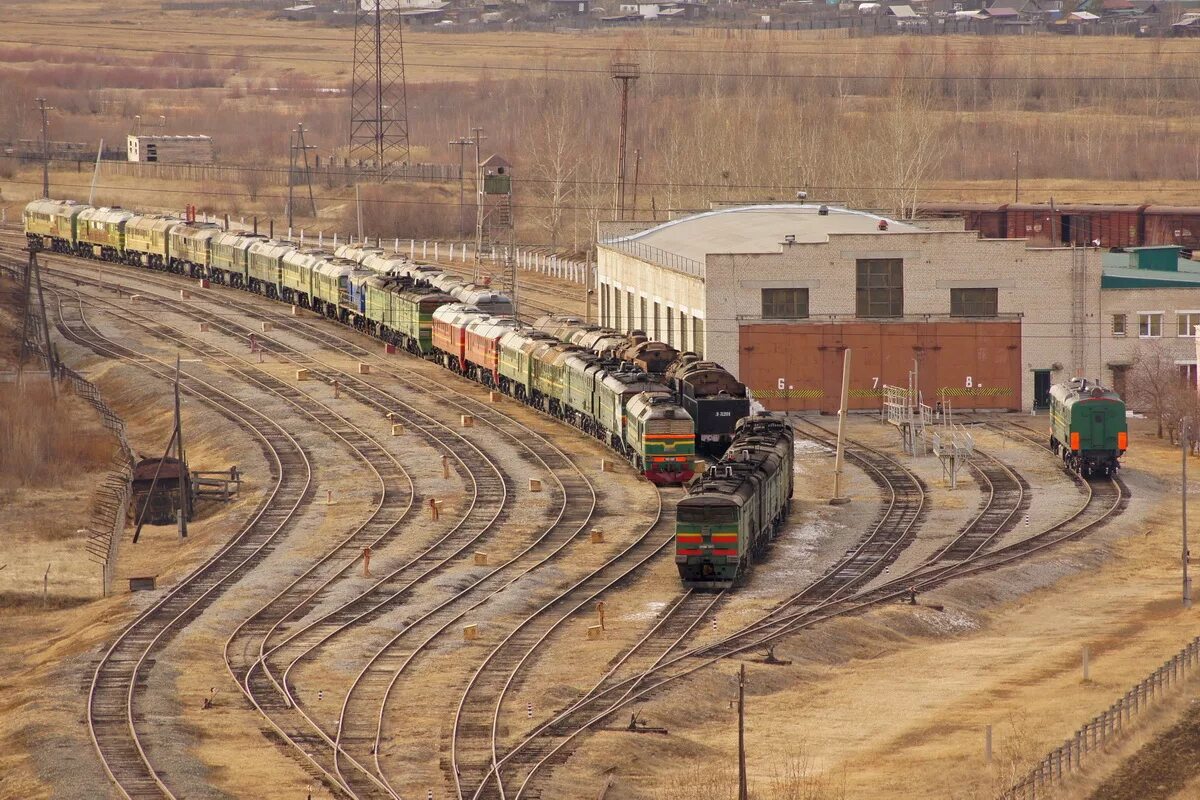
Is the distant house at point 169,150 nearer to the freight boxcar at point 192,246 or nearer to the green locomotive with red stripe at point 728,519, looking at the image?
the freight boxcar at point 192,246

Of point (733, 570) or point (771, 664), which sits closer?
point (771, 664)

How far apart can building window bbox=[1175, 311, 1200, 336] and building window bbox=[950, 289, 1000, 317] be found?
23.6ft

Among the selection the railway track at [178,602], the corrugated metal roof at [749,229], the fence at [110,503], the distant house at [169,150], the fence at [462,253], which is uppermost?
the distant house at [169,150]

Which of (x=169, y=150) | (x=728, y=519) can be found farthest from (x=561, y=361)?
(x=169, y=150)

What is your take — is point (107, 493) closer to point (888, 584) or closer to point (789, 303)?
point (789, 303)

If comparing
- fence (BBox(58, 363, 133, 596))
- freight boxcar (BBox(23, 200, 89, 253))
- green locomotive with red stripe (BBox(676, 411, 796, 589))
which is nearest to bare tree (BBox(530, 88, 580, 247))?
freight boxcar (BBox(23, 200, 89, 253))

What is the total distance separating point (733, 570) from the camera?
47.9 meters

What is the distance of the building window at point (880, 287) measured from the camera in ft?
253

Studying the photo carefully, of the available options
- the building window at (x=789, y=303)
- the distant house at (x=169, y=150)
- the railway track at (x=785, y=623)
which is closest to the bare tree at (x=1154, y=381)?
the railway track at (x=785, y=623)

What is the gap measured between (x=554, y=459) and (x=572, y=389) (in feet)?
12.8

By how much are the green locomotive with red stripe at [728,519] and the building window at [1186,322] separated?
3012 cm

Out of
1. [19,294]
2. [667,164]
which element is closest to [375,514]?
[19,294]

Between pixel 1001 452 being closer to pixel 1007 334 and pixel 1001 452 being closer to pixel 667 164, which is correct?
pixel 1007 334

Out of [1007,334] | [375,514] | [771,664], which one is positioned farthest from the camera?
[1007,334]
